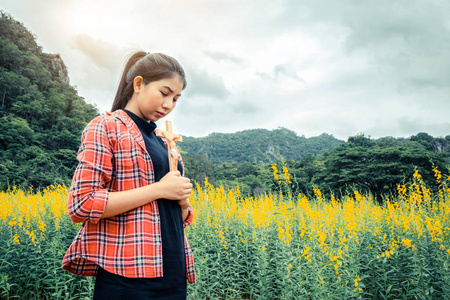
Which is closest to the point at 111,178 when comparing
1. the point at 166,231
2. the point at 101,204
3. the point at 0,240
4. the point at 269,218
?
the point at 101,204

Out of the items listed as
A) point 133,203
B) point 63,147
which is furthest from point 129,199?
point 63,147

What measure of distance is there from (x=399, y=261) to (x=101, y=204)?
3.86 m

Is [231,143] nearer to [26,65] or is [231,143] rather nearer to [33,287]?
[26,65]

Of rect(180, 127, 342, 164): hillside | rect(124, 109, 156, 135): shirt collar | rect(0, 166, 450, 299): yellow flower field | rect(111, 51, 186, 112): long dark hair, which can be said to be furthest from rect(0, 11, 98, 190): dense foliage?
rect(180, 127, 342, 164): hillside

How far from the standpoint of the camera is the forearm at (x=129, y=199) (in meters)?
0.88

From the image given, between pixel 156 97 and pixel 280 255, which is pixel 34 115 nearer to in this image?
pixel 280 255

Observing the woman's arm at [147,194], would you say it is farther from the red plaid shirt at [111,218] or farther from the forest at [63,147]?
the forest at [63,147]

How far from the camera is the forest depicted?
69.6 ft

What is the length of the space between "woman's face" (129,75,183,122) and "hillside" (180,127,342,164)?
53.0 m

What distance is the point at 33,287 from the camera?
12.0ft

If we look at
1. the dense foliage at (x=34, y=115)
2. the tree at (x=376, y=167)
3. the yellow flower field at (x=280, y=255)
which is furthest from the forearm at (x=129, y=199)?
the tree at (x=376, y=167)

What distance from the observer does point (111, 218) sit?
94 centimetres

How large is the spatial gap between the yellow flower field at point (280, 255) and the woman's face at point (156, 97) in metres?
2.00

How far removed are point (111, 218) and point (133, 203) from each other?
10 cm
